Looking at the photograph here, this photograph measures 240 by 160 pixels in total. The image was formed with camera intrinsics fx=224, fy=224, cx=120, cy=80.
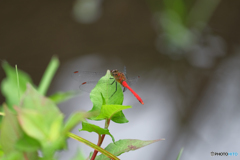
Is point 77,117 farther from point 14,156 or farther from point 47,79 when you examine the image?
point 47,79

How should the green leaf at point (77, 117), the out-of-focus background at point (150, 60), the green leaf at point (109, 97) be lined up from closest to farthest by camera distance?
the green leaf at point (77, 117)
the green leaf at point (109, 97)
the out-of-focus background at point (150, 60)

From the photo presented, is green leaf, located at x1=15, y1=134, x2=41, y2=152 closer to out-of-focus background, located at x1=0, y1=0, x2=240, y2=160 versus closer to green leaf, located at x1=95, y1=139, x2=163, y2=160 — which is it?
green leaf, located at x1=95, y1=139, x2=163, y2=160

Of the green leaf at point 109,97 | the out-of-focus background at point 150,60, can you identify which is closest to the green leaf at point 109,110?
the green leaf at point 109,97

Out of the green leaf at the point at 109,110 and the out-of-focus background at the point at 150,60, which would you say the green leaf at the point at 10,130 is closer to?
the green leaf at the point at 109,110

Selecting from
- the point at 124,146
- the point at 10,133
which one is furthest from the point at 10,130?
the point at 124,146

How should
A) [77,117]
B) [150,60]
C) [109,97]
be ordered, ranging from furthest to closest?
[150,60]
[109,97]
[77,117]
